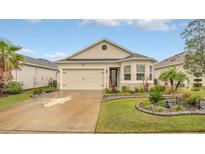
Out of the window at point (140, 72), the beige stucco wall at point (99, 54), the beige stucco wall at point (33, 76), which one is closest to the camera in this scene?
the beige stucco wall at point (33, 76)

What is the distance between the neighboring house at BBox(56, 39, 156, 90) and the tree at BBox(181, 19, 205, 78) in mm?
5136

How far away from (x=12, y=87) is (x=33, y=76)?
9.79 ft

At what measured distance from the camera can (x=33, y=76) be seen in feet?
40.7

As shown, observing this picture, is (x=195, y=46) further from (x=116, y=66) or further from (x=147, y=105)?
(x=116, y=66)

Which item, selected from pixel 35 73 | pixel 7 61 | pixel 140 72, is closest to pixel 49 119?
pixel 7 61

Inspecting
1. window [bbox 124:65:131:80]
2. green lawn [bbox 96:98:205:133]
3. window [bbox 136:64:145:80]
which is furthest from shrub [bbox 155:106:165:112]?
window [bbox 124:65:131:80]

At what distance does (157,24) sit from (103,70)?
807 centimetres

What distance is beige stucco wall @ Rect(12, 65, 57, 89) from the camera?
10978mm

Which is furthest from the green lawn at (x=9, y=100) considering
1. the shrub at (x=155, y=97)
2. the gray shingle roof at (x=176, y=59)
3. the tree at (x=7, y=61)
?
the gray shingle roof at (x=176, y=59)

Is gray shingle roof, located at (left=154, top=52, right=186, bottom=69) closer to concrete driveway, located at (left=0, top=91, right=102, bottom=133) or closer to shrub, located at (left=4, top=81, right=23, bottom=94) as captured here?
concrete driveway, located at (left=0, top=91, right=102, bottom=133)

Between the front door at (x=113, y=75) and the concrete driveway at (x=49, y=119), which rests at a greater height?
the front door at (x=113, y=75)

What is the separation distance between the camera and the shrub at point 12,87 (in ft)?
30.5

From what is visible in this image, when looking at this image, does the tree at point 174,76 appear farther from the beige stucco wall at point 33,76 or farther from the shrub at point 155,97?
the beige stucco wall at point 33,76
